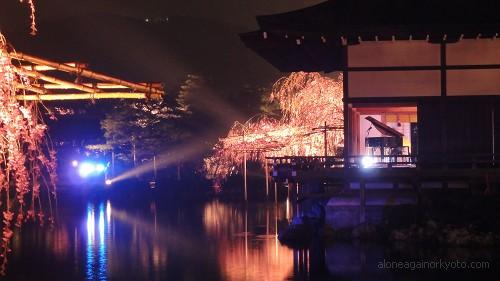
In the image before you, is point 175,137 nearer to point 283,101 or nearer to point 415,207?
point 283,101

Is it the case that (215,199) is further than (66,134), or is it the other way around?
(66,134)

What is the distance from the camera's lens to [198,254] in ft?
65.0

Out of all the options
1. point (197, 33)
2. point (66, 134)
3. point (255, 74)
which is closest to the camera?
point (66, 134)

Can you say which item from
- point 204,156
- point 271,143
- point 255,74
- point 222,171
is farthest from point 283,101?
point 255,74

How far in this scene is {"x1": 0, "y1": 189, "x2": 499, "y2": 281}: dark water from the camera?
16328mm

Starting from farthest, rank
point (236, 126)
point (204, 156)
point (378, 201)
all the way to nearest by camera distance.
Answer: point (204, 156) < point (236, 126) < point (378, 201)

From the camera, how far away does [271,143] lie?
38188 millimetres

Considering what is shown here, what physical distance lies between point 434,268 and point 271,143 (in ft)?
72.1

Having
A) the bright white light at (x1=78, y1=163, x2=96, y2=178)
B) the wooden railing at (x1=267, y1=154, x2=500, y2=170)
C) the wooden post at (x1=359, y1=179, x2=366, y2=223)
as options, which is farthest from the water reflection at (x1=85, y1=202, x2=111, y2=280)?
the bright white light at (x1=78, y1=163, x2=96, y2=178)

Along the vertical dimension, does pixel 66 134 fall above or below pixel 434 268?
above

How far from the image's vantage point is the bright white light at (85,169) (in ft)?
184

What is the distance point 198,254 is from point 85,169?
38.3 meters

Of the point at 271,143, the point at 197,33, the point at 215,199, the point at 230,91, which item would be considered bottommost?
the point at 215,199

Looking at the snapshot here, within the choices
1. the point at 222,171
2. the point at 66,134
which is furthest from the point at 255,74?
the point at 222,171
